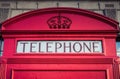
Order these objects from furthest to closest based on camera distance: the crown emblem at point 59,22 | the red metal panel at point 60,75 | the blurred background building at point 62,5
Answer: the blurred background building at point 62,5 < the crown emblem at point 59,22 < the red metal panel at point 60,75

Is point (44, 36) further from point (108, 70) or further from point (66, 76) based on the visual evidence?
point (108, 70)

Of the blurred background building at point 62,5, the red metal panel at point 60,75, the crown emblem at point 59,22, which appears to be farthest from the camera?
the blurred background building at point 62,5

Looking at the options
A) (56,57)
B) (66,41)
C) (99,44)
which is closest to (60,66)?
(56,57)

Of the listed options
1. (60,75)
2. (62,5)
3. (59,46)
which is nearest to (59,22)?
(59,46)

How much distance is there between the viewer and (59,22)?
3.38m

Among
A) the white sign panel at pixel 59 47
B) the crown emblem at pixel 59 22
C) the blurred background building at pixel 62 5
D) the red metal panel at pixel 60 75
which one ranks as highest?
the blurred background building at pixel 62 5

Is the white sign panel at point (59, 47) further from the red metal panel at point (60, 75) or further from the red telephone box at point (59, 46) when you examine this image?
the red metal panel at point (60, 75)

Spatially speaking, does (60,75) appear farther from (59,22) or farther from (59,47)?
(59,22)

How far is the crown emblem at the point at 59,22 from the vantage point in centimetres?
336

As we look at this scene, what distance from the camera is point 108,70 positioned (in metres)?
3.21

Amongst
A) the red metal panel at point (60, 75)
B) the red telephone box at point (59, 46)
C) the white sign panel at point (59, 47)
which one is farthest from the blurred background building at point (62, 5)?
the red metal panel at point (60, 75)

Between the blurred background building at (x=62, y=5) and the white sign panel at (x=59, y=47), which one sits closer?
the white sign panel at (x=59, y=47)

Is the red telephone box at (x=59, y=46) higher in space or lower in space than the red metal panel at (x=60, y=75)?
higher

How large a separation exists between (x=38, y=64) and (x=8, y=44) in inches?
18.3
